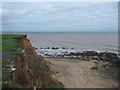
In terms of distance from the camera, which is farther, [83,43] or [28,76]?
[83,43]

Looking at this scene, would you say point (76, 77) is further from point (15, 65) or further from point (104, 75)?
point (15, 65)

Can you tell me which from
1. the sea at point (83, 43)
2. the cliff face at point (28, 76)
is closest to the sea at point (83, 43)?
the sea at point (83, 43)

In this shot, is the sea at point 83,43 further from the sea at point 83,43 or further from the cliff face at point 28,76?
the cliff face at point 28,76

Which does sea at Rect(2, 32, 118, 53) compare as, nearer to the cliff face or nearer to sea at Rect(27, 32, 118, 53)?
sea at Rect(27, 32, 118, 53)

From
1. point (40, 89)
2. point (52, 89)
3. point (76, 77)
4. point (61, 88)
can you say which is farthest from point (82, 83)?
point (40, 89)

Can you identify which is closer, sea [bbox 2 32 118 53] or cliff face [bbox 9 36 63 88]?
cliff face [bbox 9 36 63 88]

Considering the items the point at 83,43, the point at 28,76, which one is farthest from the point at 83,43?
the point at 28,76

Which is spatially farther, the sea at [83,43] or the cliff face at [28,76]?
the sea at [83,43]

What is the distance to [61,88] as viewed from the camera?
46.0ft

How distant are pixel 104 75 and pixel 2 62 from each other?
41.3 ft

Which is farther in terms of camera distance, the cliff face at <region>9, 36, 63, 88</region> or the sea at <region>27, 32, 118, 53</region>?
the sea at <region>27, 32, 118, 53</region>

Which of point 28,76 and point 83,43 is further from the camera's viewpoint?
point 83,43

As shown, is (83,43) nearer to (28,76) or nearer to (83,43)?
(83,43)

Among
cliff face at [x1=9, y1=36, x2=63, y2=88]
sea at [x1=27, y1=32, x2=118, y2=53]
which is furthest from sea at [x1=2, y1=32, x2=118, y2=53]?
cliff face at [x1=9, y1=36, x2=63, y2=88]
